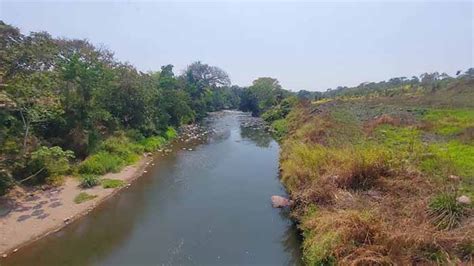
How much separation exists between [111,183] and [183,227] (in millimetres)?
7268

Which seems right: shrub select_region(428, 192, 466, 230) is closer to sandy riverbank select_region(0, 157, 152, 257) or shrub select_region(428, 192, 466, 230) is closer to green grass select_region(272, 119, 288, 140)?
sandy riverbank select_region(0, 157, 152, 257)

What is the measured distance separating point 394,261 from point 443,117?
23.6m

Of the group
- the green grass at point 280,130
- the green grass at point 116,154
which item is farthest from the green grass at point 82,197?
the green grass at point 280,130

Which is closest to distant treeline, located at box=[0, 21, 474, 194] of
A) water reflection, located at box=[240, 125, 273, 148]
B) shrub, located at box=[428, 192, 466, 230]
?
water reflection, located at box=[240, 125, 273, 148]

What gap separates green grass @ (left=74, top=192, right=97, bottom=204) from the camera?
1742 cm

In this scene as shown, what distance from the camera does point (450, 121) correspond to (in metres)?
25.5

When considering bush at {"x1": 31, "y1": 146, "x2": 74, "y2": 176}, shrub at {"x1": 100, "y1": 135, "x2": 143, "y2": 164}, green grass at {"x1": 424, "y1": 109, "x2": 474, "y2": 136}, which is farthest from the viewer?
shrub at {"x1": 100, "y1": 135, "x2": 143, "y2": 164}

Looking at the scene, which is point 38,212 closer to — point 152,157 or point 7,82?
point 7,82

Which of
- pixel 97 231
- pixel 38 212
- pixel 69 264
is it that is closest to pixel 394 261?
pixel 69 264

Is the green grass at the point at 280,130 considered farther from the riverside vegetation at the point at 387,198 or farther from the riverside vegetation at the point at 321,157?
the riverside vegetation at the point at 387,198

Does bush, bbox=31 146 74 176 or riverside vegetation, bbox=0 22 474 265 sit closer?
riverside vegetation, bbox=0 22 474 265

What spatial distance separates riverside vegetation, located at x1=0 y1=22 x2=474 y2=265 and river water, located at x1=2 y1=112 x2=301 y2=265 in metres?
1.39

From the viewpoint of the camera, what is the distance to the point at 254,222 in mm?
15570

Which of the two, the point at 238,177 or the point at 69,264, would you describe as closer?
the point at 69,264
